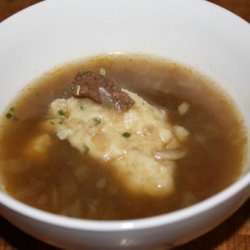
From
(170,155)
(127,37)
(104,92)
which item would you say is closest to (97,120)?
(104,92)

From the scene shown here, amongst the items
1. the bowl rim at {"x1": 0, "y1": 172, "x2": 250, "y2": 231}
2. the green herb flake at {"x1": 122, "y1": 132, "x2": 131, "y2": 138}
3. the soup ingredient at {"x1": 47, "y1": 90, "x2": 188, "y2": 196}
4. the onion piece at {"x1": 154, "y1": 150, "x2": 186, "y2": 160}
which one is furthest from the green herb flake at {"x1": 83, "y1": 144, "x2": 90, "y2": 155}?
the bowl rim at {"x1": 0, "y1": 172, "x2": 250, "y2": 231}

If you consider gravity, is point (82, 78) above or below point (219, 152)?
above

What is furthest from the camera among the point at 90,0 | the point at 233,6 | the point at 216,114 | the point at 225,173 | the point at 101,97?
the point at 233,6

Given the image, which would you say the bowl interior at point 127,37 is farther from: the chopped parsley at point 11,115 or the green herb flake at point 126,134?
the green herb flake at point 126,134

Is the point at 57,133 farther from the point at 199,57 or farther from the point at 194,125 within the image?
the point at 199,57

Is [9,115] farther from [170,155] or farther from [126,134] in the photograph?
[170,155]

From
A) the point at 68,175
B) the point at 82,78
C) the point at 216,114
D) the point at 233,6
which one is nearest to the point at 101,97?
the point at 82,78
